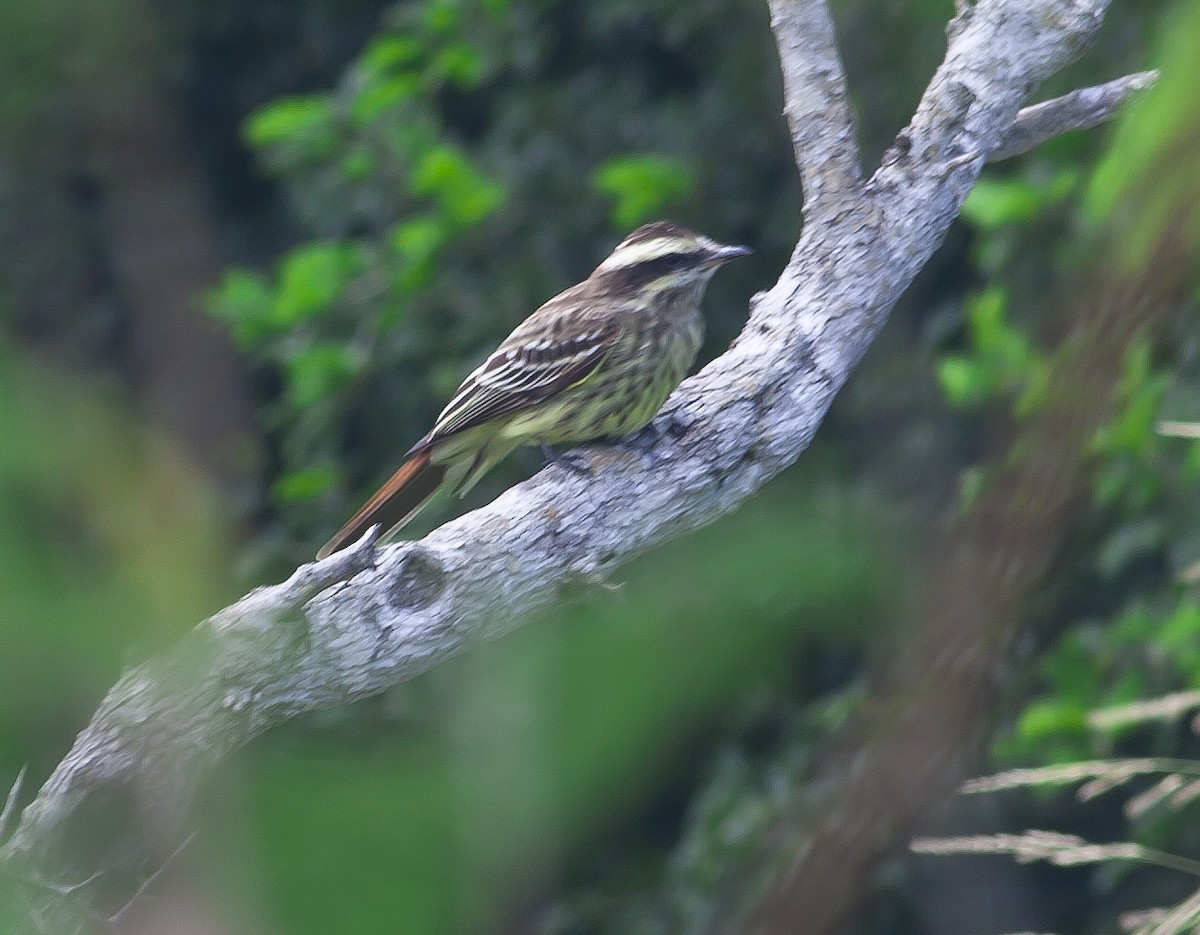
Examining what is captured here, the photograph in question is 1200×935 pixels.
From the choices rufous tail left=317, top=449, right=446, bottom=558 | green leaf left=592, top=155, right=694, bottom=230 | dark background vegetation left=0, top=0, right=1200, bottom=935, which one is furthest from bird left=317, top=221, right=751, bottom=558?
green leaf left=592, top=155, right=694, bottom=230

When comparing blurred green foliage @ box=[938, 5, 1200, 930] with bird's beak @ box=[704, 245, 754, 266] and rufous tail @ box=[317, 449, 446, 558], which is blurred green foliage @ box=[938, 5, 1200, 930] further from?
rufous tail @ box=[317, 449, 446, 558]

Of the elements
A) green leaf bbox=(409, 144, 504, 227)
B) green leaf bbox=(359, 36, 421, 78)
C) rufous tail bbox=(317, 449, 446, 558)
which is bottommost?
rufous tail bbox=(317, 449, 446, 558)

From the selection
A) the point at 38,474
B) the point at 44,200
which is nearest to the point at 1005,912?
the point at 38,474

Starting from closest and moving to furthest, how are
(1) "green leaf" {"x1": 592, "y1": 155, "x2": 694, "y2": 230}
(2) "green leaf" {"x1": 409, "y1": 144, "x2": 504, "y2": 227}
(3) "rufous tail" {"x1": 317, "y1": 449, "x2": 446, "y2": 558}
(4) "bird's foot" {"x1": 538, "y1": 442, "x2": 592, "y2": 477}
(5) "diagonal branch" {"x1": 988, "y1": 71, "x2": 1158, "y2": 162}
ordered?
(4) "bird's foot" {"x1": 538, "y1": 442, "x2": 592, "y2": 477} → (5) "diagonal branch" {"x1": 988, "y1": 71, "x2": 1158, "y2": 162} → (3) "rufous tail" {"x1": 317, "y1": 449, "x2": 446, "y2": 558} → (1) "green leaf" {"x1": 592, "y1": 155, "x2": 694, "y2": 230} → (2) "green leaf" {"x1": 409, "y1": 144, "x2": 504, "y2": 227}

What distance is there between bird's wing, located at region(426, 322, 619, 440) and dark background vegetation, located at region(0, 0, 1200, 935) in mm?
586

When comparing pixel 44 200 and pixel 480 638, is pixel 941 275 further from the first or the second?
pixel 44 200

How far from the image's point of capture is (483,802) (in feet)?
11.8

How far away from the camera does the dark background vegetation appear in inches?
127

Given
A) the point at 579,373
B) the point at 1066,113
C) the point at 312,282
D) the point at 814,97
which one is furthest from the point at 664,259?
the point at 312,282

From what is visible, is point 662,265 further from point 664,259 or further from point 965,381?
point 965,381

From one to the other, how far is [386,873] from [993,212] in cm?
277

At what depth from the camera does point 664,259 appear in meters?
4.30

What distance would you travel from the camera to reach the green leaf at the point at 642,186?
5.54 metres

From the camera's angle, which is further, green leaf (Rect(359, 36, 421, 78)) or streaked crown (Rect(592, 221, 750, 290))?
green leaf (Rect(359, 36, 421, 78))
